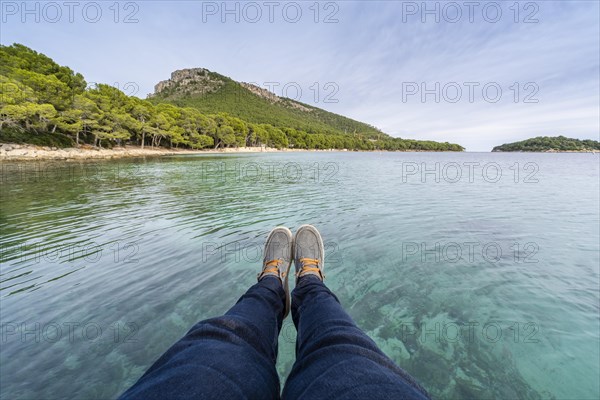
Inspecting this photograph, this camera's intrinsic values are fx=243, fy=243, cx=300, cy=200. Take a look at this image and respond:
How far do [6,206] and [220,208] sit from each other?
8.05 meters

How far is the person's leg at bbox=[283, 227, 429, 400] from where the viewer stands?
3.37 feet

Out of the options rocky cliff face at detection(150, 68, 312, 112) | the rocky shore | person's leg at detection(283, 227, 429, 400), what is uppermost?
rocky cliff face at detection(150, 68, 312, 112)

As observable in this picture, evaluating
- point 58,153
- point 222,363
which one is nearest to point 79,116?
point 58,153

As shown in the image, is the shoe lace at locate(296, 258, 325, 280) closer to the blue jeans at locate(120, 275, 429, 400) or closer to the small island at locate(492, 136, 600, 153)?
the blue jeans at locate(120, 275, 429, 400)

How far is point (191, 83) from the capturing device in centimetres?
14525

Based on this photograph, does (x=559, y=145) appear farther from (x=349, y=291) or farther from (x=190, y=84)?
(x=190, y=84)

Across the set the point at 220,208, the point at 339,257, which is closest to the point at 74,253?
the point at 220,208

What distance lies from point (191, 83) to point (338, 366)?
173 m

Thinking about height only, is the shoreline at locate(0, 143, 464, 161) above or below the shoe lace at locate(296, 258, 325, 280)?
above

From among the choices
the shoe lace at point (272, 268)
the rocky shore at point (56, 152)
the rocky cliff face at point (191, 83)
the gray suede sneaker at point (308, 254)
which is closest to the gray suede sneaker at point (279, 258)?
the shoe lace at point (272, 268)

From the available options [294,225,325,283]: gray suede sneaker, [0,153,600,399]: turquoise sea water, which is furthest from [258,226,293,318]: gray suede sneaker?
[0,153,600,399]: turquoise sea water

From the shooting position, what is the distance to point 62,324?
9.96 feet

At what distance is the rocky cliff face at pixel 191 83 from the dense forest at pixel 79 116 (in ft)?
263

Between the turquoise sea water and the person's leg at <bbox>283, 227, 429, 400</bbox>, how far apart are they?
1.32 metres
